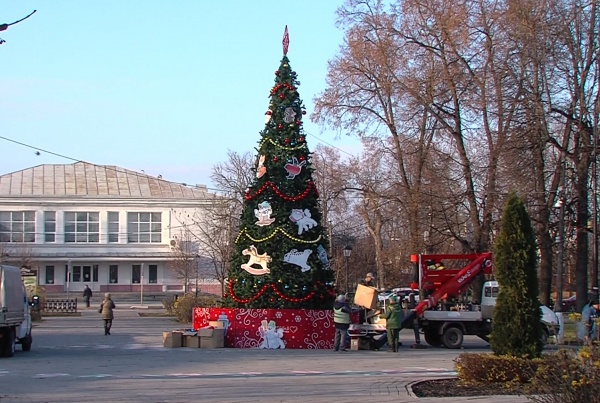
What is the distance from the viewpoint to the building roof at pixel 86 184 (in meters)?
77.4

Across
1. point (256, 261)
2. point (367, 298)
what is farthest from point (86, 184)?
point (367, 298)

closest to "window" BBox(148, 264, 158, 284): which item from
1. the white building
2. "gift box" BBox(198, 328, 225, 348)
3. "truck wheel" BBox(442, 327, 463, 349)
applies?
the white building

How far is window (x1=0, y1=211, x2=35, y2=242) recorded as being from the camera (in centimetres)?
7531

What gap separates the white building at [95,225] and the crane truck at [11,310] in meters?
50.5

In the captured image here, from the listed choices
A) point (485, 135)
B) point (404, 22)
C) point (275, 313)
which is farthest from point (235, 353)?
point (404, 22)

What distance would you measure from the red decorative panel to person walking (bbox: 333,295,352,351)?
0.88m

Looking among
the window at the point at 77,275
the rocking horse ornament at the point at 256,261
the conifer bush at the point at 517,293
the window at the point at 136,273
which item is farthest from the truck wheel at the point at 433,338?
the window at the point at 77,275

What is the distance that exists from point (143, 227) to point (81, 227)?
18.0 ft

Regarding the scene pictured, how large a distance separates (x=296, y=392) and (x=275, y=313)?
10.9 metres

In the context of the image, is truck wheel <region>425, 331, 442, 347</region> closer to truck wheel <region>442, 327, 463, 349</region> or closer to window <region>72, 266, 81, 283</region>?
truck wheel <region>442, 327, 463, 349</region>

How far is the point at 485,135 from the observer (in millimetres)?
36719

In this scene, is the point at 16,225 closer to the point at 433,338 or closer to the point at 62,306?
the point at 62,306

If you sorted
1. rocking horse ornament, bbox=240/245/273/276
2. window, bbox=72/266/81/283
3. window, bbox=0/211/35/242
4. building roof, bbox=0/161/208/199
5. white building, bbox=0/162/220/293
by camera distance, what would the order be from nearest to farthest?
rocking horse ornament, bbox=240/245/273/276
window, bbox=0/211/35/242
white building, bbox=0/162/220/293
building roof, bbox=0/161/208/199
window, bbox=72/266/81/283

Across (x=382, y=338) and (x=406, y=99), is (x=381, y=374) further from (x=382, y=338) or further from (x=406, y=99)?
(x=406, y=99)
